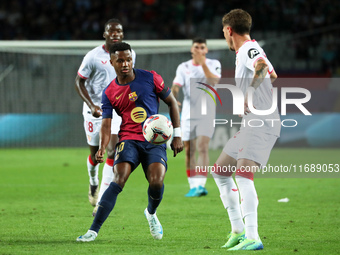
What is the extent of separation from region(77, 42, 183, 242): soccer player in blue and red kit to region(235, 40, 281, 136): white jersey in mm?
964

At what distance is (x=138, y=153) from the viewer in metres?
6.19

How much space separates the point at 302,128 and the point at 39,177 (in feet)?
29.9

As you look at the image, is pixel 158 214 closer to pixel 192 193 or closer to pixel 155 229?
pixel 155 229

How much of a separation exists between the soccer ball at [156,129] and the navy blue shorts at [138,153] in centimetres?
11

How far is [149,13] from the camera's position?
2523 centimetres

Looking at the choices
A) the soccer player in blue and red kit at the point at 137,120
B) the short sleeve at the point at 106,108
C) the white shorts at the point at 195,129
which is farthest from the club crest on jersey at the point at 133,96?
the white shorts at the point at 195,129

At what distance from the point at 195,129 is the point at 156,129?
4.44 m

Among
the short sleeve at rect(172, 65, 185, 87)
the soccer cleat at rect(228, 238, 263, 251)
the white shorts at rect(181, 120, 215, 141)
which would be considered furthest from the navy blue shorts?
the short sleeve at rect(172, 65, 185, 87)

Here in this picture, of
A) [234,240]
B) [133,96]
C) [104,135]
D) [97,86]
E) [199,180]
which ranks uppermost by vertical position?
[133,96]

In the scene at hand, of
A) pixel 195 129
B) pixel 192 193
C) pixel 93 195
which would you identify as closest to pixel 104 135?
pixel 93 195

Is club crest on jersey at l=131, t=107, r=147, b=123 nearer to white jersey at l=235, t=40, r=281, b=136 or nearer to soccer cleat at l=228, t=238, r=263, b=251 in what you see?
white jersey at l=235, t=40, r=281, b=136

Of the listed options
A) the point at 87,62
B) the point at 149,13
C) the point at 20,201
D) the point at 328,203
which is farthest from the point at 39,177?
the point at 149,13

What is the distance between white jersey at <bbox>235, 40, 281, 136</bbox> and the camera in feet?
18.3

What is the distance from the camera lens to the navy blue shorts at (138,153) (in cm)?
606
